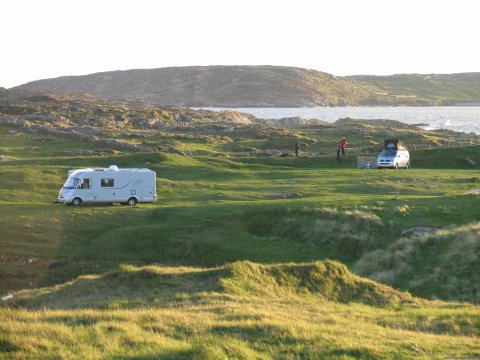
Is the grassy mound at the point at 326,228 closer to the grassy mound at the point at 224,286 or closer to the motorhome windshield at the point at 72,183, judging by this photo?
the grassy mound at the point at 224,286

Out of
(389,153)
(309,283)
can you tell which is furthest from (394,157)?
(309,283)

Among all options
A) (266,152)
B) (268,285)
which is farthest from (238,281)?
(266,152)

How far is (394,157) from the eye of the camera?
63.8m

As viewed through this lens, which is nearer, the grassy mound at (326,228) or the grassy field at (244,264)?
the grassy field at (244,264)

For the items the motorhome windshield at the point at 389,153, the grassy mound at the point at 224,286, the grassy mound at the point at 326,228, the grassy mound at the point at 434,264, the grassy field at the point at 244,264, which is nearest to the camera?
the grassy field at the point at 244,264

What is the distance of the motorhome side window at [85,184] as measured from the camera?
4312 centimetres

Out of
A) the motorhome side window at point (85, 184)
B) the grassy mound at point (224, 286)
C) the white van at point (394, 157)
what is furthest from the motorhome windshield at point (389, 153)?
the grassy mound at point (224, 286)

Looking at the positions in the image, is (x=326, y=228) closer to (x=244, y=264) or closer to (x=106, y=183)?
(x=244, y=264)

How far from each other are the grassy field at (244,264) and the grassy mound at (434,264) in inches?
Answer: 3.5

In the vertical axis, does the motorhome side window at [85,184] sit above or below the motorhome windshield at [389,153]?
below

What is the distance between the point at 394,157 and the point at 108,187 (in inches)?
1233

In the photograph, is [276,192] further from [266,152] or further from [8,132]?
[8,132]

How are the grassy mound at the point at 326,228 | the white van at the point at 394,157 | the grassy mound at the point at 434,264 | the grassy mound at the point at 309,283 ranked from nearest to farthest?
1. the grassy mound at the point at 309,283
2. the grassy mound at the point at 434,264
3. the grassy mound at the point at 326,228
4. the white van at the point at 394,157

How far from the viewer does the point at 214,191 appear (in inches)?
1970
